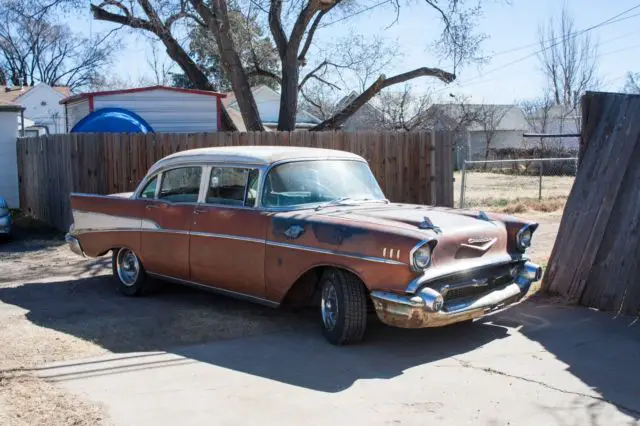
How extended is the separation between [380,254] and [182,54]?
43.2 ft

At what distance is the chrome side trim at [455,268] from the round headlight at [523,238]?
0.48 feet

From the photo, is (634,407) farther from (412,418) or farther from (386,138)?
(386,138)

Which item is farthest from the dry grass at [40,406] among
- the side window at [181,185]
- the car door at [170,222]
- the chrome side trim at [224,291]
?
the side window at [181,185]

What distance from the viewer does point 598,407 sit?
4.54 meters

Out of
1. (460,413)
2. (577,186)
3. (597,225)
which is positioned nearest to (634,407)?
(460,413)

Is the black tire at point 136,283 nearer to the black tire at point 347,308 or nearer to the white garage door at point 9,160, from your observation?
the black tire at point 347,308

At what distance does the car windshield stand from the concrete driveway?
1.25m

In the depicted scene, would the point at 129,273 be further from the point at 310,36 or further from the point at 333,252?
the point at 310,36

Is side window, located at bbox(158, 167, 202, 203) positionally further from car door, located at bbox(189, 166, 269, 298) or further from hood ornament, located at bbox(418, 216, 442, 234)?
hood ornament, located at bbox(418, 216, 442, 234)

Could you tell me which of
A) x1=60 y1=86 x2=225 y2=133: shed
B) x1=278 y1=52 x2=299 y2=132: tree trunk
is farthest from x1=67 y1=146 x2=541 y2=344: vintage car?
x1=278 y1=52 x2=299 y2=132: tree trunk

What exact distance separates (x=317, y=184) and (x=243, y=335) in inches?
63.4

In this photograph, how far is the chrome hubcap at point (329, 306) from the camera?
5977 millimetres

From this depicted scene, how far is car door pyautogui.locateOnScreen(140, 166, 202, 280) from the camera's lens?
728 cm

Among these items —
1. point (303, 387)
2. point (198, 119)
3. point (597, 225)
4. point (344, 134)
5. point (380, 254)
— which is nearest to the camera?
point (303, 387)
